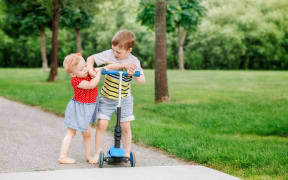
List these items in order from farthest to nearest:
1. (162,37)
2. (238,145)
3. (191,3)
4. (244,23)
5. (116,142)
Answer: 1. (244,23)
2. (191,3)
3. (162,37)
4. (238,145)
5. (116,142)

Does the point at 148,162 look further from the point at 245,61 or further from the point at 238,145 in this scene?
the point at 245,61

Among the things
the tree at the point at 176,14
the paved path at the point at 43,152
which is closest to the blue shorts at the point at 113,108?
the paved path at the point at 43,152

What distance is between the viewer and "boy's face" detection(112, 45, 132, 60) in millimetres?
4375

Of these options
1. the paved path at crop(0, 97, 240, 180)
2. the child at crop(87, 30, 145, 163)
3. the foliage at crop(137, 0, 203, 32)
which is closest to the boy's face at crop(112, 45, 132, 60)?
the child at crop(87, 30, 145, 163)

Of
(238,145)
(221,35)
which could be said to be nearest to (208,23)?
(221,35)

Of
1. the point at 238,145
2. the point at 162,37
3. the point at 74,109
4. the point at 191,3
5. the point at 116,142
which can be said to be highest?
the point at 191,3

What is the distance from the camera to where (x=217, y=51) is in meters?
48.6

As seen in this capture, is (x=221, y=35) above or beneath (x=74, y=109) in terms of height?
above

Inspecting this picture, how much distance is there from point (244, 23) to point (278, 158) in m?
44.2

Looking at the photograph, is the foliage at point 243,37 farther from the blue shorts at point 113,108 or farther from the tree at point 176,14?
the blue shorts at point 113,108

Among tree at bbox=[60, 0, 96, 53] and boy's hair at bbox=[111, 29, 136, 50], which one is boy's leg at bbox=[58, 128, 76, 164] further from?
tree at bbox=[60, 0, 96, 53]

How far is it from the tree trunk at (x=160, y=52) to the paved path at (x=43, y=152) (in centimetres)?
333

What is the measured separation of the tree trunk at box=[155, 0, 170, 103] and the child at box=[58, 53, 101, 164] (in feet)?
20.6

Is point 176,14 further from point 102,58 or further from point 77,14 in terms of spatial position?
point 102,58
